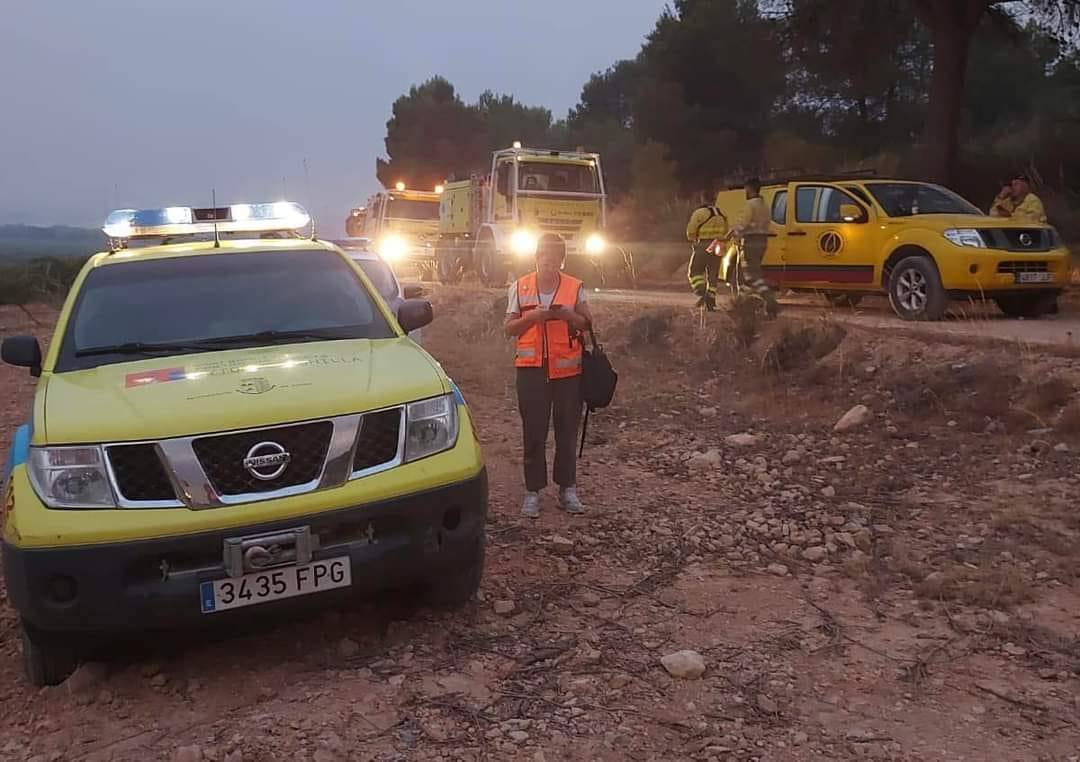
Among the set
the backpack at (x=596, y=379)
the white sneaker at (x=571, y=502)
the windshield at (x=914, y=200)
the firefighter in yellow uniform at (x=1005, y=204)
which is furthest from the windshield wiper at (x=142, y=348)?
the firefighter in yellow uniform at (x=1005, y=204)

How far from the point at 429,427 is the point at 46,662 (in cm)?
165

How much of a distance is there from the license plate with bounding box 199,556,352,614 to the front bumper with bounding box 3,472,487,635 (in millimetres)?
23

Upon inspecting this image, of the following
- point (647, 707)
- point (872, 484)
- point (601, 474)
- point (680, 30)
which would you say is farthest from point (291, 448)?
point (680, 30)

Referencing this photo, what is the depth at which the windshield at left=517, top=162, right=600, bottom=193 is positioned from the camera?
17.7 m

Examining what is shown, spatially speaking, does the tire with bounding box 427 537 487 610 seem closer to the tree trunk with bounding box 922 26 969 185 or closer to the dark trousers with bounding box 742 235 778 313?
the dark trousers with bounding box 742 235 778 313

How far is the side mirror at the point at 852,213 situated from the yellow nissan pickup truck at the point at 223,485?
8.28 meters

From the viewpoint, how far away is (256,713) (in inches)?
130

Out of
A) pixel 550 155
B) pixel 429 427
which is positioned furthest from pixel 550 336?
pixel 550 155

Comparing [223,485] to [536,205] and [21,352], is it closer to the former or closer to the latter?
[21,352]

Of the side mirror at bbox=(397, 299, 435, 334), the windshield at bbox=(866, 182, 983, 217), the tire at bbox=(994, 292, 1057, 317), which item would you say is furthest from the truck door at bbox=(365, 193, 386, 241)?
the side mirror at bbox=(397, 299, 435, 334)

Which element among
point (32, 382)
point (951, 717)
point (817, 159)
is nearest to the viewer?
point (951, 717)

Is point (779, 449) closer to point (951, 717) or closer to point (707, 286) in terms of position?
point (951, 717)

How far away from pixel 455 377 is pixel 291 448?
7.52m

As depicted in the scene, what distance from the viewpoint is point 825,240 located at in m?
11.5
